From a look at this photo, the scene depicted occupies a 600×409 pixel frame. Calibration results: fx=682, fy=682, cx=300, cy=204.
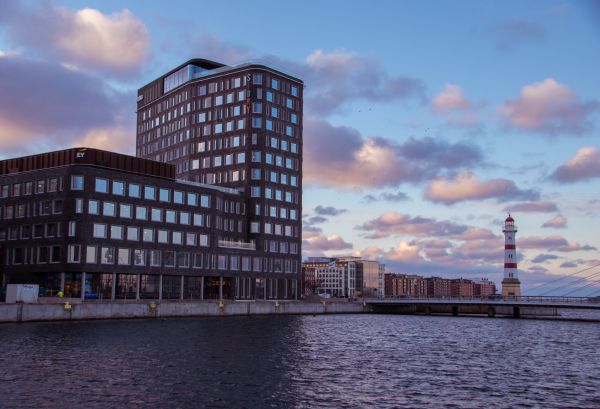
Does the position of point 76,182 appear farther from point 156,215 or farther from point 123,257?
point 156,215

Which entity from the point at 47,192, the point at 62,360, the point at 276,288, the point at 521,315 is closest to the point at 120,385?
the point at 62,360

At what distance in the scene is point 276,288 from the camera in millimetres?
167375

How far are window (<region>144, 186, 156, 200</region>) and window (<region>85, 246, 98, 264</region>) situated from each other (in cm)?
1558

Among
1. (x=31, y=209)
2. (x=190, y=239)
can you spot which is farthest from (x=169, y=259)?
(x=31, y=209)

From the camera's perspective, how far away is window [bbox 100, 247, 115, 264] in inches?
4981

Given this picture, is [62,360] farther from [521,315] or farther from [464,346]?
[521,315]

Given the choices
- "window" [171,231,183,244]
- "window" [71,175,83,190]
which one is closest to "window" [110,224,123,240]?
"window" [71,175,83,190]

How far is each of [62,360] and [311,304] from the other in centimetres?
10390

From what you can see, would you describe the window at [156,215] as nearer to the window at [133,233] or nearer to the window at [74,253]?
the window at [133,233]

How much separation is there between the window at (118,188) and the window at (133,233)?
270 inches

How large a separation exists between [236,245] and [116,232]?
36.4m

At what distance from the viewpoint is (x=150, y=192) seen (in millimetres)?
136125

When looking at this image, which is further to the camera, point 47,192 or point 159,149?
point 159,149

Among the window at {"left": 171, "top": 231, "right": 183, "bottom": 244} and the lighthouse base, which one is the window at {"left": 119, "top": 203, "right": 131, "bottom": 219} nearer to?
the window at {"left": 171, "top": 231, "right": 183, "bottom": 244}
